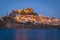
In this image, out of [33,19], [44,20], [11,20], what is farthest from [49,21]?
[11,20]

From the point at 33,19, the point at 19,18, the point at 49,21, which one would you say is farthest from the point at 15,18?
the point at 49,21

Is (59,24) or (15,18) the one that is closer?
(59,24)

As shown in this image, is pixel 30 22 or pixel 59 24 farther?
pixel 30 22

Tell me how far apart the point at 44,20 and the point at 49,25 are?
82 centimetres

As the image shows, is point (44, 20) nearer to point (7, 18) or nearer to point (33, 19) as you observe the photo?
point (33, 19)

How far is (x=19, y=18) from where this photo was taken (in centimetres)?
2581

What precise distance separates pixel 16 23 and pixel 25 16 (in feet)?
7.60

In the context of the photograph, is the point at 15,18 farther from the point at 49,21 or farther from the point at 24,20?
the point at 49,21

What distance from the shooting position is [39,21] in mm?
25266

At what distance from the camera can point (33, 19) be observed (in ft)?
86.9

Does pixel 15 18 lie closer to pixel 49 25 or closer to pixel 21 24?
pixel 21 24

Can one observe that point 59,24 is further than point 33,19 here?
No

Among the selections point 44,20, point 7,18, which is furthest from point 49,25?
point 7,18

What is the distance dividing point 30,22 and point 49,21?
101 inches
